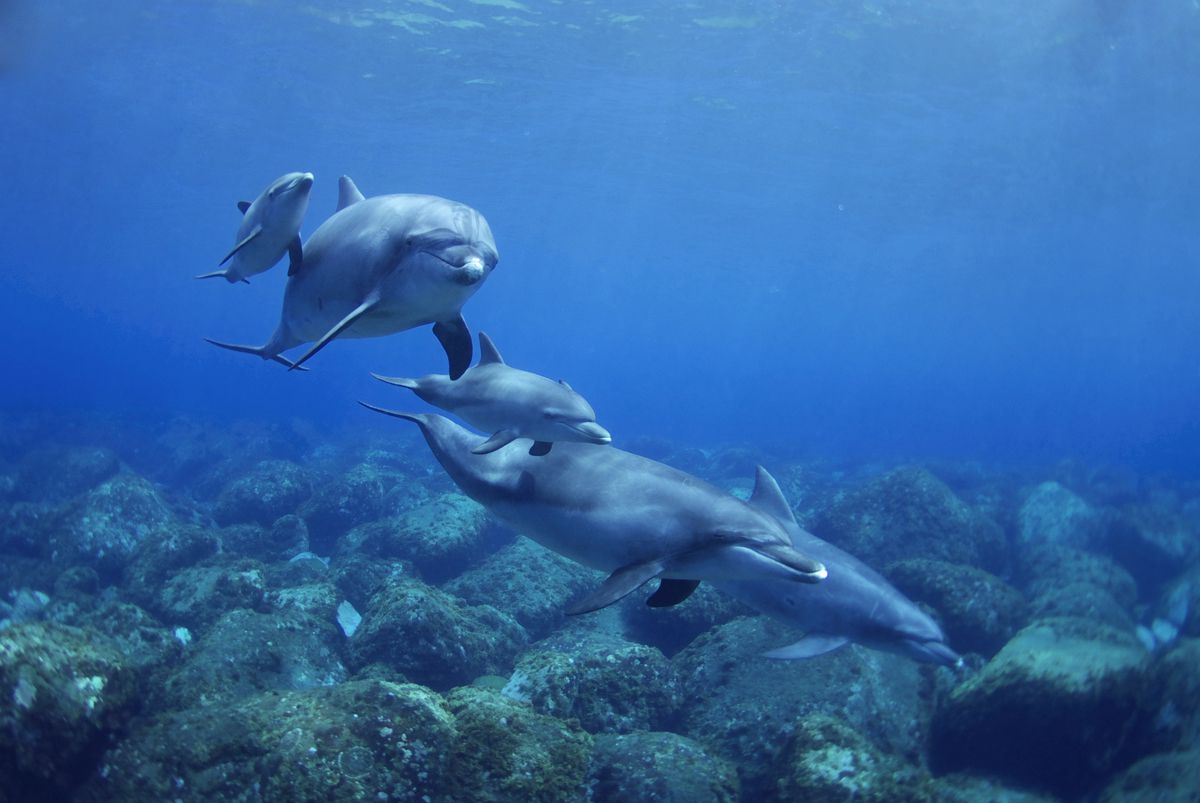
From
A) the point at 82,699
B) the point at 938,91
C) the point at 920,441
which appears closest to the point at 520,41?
the point at 938,91

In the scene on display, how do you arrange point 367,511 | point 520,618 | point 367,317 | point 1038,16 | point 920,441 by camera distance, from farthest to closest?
point 920,441 → point 1038,16 → point 367,511 → point 520,618 → point 367,317

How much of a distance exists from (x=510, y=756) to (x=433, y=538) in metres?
9.15

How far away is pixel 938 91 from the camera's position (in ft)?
82.4

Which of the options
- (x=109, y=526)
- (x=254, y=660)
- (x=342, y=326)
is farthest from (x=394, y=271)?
(x=109, y=526)

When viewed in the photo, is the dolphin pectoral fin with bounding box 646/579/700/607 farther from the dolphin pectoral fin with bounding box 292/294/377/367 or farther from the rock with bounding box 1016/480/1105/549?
the rock with bounding box 1016/480/1105/549

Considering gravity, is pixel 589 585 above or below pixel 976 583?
below

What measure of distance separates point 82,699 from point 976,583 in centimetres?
996

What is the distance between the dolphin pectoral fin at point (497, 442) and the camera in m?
4.52

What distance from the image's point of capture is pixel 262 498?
18.2 metres

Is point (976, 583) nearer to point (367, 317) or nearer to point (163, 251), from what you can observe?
point (367, 317)

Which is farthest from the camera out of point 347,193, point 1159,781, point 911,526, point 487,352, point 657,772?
point 911,526

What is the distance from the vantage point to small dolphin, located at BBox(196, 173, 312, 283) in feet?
14.6

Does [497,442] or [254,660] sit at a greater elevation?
[497,442]

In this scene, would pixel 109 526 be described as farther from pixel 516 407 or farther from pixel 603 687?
pixel 516 407
